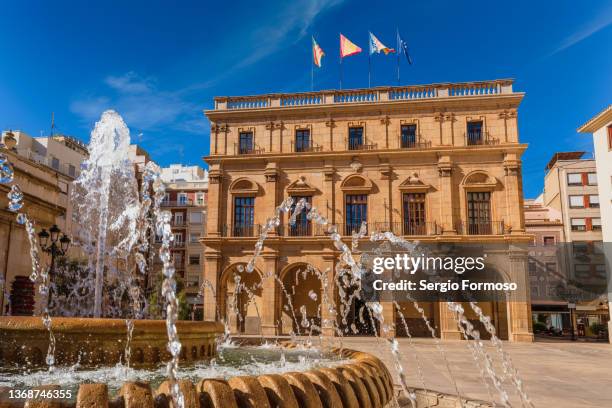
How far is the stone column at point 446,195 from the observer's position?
24328mm

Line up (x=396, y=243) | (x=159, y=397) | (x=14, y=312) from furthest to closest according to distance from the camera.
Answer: (x=396, y=243) → (x=14, y=312) → (x=159, y=397)

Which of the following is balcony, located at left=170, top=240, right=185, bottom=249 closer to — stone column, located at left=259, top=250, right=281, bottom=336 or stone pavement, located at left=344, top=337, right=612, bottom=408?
stone column, located at left=259, top=250, right=281, bottom=336

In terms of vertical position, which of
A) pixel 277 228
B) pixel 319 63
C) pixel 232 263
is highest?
pixel 319 63

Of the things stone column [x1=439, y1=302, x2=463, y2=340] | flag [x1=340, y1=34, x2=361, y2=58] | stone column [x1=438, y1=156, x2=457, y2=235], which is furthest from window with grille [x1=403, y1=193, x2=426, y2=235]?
flag [x1=340, y1=34, x2=361, y2=58]

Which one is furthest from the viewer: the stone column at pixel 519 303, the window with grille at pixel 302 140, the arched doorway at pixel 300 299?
the window with grille at pixel 302 140

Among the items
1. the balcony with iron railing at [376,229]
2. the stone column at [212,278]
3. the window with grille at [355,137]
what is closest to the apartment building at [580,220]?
the balcony with iron railing at [376,229]

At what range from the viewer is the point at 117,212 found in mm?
36781

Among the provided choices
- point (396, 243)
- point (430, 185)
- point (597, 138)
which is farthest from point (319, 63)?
point (597, 138)

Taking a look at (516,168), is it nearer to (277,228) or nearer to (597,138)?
(597,138)

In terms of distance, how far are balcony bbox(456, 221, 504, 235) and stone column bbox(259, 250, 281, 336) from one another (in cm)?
923

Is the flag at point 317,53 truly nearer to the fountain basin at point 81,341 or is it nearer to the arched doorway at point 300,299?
the arched doorway at point 300,299

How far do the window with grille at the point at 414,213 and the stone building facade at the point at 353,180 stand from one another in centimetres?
5

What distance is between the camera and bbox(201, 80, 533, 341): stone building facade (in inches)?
966

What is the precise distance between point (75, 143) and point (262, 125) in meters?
27.3
